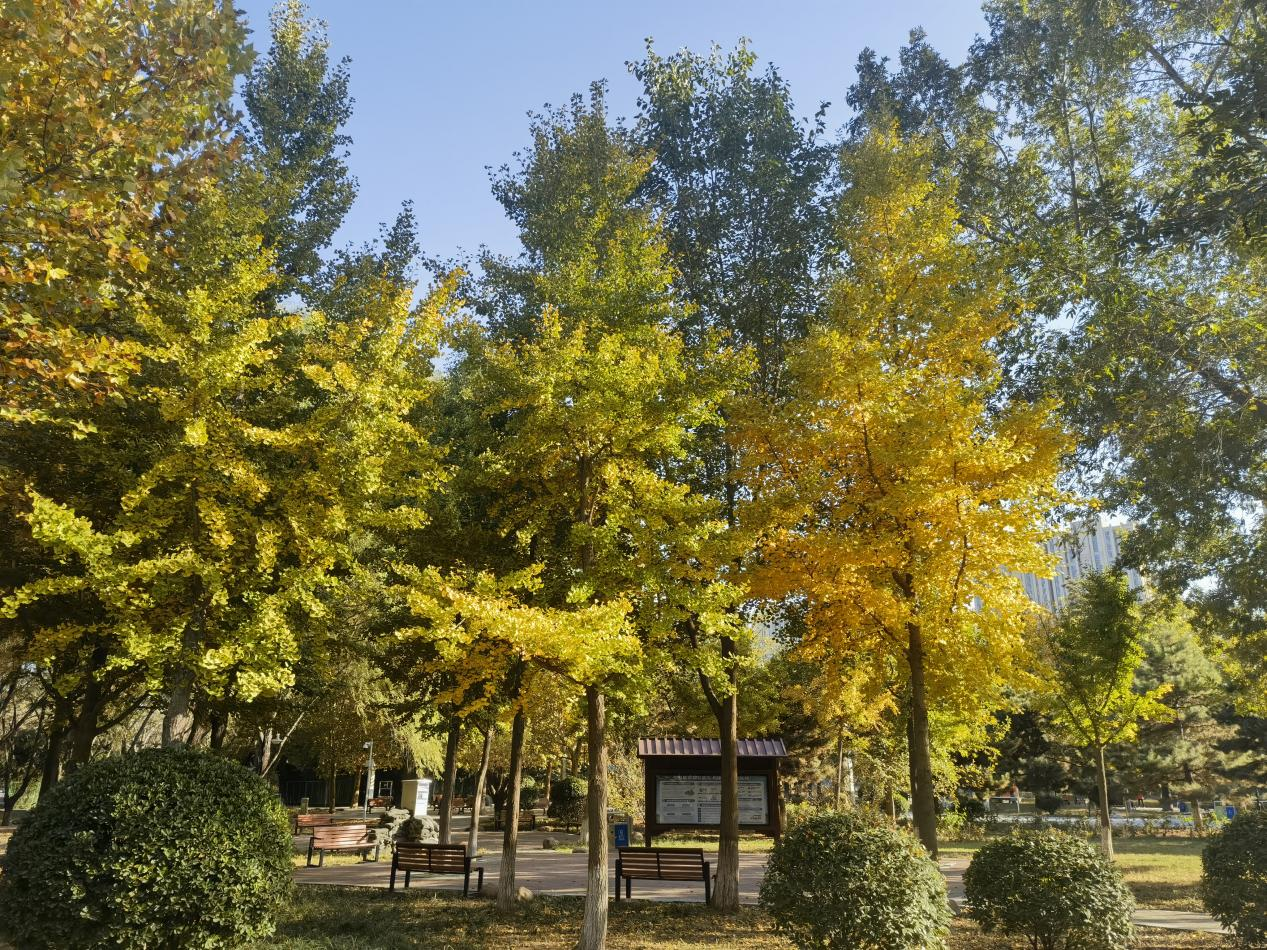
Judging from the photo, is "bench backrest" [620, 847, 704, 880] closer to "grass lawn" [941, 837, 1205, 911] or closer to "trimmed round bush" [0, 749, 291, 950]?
"trimmed round bush" [0, 749, 291, 950]

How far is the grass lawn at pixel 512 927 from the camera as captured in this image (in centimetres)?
923

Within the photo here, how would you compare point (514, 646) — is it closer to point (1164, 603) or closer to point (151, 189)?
point (151, 189)

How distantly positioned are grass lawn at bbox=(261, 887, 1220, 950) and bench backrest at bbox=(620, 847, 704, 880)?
453mm

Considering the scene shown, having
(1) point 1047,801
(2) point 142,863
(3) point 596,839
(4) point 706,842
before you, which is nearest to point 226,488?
(2) point 142,863

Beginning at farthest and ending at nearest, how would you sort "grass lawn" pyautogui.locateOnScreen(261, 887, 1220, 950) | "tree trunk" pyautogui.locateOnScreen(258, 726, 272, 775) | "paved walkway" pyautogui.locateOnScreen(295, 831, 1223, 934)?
"tree trunk" pyautogui.locateOnScreen(258, 726, 272, 775) → "paved walkway" pyautogui.locateOnScreen(295, 831, 1223, 934) → "grass lawn" pyautogui.locateOnScreen(261, 887, 1220, 950)

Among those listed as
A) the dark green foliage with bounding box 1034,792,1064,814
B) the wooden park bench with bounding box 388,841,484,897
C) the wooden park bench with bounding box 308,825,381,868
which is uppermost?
the wooden park bench with bounding box 388,841,484,897

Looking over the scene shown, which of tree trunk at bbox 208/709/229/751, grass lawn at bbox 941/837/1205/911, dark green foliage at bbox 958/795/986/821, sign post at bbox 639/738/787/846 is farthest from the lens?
dark green foliage at bbox 958/795/986/821

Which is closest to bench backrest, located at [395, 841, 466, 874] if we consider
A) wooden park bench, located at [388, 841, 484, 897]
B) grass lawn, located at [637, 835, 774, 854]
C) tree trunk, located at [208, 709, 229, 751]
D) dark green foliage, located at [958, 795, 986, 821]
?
wooden park bench, located at [388, 841, 484, 897]

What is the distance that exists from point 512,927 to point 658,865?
9.04ft

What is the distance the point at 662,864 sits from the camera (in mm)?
12500

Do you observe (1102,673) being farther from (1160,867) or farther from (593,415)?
(593,415)

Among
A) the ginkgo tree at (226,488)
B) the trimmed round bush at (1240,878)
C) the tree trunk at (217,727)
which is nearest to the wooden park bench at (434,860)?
the ginkgo tree at (226,488)

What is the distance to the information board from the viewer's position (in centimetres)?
1566

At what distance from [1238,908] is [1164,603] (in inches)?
295
